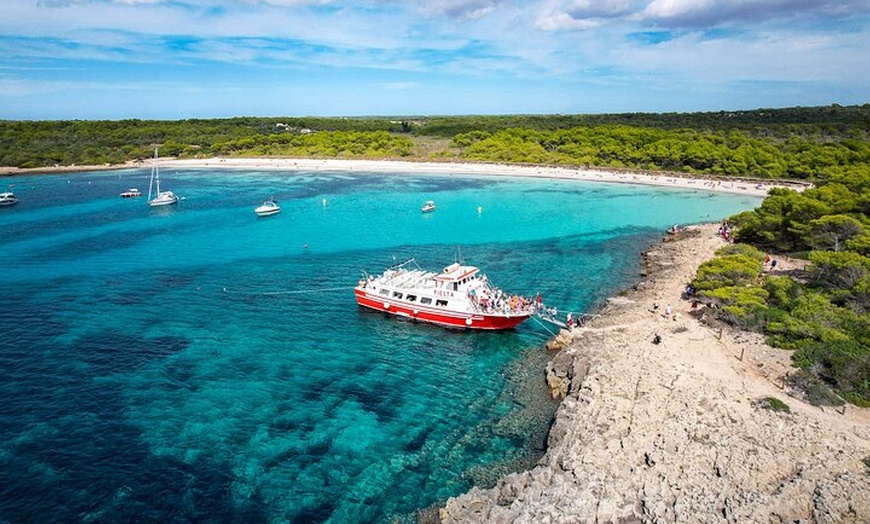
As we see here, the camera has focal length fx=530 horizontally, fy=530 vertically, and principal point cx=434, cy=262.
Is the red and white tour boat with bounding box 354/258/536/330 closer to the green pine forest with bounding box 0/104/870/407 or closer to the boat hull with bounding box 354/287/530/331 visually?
the boat hull with bounding box 354/287/530/331

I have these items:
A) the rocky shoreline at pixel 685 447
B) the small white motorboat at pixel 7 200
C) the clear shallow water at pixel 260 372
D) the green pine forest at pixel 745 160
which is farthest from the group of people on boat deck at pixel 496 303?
→ the small white motorboat at pixel 7 200

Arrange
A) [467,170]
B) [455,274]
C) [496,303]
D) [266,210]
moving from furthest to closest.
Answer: [467,170], [266,210], [455,274], [496,303]

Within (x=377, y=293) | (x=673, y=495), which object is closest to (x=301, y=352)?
(x=377, y=293)

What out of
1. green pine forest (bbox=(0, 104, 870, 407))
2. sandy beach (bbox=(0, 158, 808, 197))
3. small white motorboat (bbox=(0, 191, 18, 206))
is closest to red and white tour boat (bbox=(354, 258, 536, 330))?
green pine forest (bbox=(0, 104, 870, 407))

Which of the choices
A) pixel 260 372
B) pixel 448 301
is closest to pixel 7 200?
pixel 260 372

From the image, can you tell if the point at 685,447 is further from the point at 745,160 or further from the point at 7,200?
the point at 7,200

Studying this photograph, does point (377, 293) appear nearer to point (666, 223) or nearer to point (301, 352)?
point (301, 352)

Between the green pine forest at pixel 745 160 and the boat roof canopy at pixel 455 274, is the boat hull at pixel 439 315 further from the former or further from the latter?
the green pine forest at pixel 745 160
